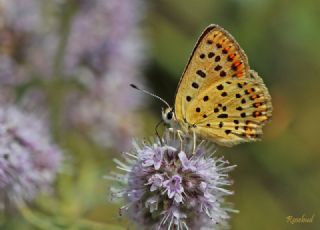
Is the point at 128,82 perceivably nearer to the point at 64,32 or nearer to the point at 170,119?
the point at 64,32

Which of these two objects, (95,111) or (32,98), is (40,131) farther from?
(95,111)

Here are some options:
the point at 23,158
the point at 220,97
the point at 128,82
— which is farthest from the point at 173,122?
the point at 128,82

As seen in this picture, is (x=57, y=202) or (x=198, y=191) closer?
(x=198, y=191)

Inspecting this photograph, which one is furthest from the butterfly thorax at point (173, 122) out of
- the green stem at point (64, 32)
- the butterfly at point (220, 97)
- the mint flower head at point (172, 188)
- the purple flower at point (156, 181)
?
the green stem at point (64, 32)

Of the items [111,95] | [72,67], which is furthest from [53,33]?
[111,95]

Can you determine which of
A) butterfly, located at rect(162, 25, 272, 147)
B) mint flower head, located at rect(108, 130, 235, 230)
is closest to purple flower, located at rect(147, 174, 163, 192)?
mint flower head, located at rect(108, 130, 235, 230)

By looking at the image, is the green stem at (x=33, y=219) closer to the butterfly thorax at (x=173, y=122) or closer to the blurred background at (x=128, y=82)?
the blurred background at (x=128, y=82)
